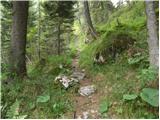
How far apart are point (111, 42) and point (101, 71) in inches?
48.5

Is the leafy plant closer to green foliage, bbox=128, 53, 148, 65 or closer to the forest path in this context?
the forest path

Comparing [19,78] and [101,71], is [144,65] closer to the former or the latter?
[101,71]

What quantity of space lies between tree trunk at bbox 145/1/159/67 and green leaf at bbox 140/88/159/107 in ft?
4.23

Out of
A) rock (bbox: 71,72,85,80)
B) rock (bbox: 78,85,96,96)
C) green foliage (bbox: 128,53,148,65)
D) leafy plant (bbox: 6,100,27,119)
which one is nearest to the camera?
leafy plant (bbox: 6,100,27,119)

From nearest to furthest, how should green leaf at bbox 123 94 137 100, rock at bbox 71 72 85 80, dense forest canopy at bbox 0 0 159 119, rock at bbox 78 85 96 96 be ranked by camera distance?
green leaf at bbox 123 94 137 100
dense forest canopy at bbox 0 0 159 119
rock at bbox 78 85 96 96
rock at bbox 71 72 85 80

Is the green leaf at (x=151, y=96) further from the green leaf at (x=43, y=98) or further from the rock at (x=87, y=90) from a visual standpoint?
the green leaf at (x=43, y=98)

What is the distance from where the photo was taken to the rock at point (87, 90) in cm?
766

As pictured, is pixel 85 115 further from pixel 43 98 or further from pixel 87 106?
pixel 43 98

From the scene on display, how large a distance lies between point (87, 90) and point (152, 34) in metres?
2.48

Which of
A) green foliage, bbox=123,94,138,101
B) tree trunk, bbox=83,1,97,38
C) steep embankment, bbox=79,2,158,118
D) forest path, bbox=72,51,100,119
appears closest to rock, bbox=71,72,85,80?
steep embankment, bbox=79,2,158,118

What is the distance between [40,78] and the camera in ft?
28.7

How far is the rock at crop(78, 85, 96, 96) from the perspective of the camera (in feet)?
25.1

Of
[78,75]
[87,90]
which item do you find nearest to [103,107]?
[87,90]

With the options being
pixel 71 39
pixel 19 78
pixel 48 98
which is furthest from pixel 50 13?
pixel 71 39
